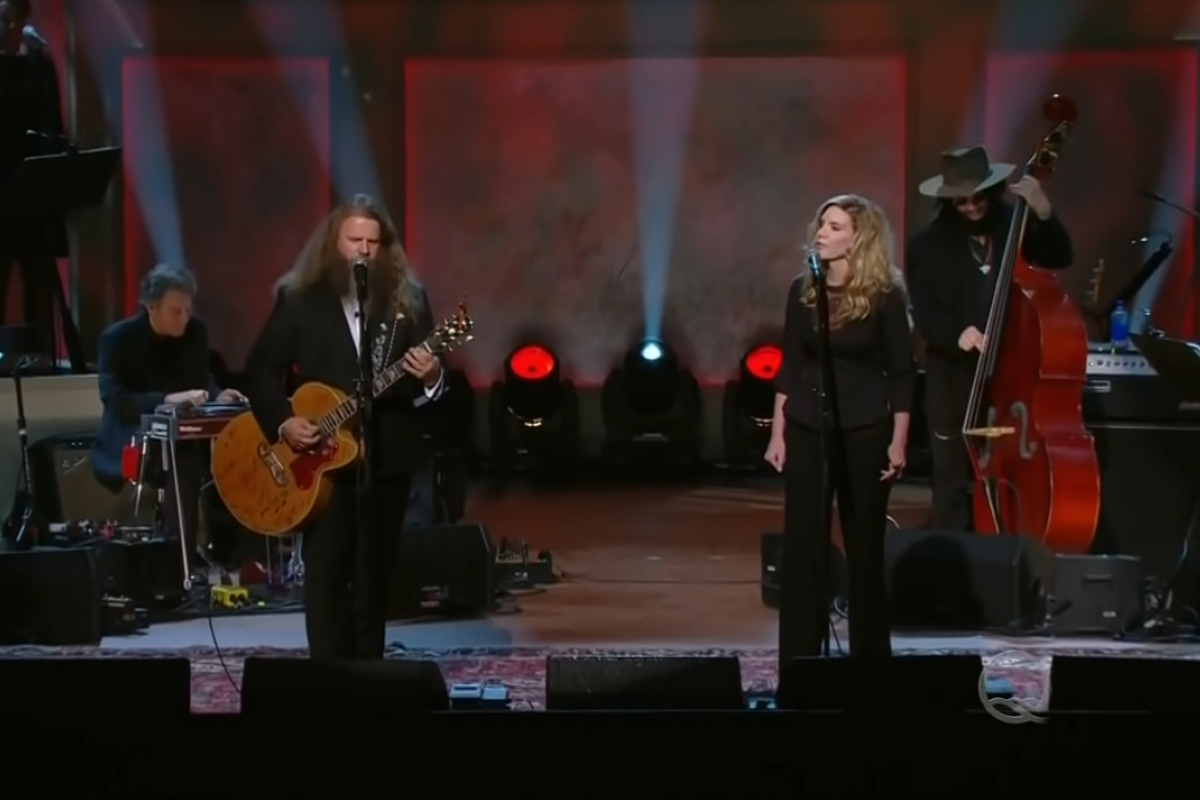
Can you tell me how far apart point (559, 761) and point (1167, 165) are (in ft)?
28.4

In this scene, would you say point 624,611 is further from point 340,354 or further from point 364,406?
point 364,406

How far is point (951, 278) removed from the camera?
20.6 ft

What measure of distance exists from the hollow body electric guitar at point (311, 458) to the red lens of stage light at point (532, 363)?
18.7 feet

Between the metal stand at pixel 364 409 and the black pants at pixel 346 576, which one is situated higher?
the metal stand at pixel 364 409

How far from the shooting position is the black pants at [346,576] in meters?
4.58

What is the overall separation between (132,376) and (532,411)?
4.00m

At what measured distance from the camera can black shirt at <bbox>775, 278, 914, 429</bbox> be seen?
463cm

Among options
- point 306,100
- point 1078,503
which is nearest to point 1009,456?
point 1078,503

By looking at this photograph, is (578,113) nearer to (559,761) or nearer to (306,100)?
(306,100)

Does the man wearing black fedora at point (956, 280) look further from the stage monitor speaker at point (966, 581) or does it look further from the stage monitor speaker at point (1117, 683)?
the stage monitor speaker at point (1117, 683)

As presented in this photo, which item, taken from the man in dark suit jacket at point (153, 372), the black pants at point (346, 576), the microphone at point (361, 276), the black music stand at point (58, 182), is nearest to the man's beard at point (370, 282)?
the microphone at point (361, 276)

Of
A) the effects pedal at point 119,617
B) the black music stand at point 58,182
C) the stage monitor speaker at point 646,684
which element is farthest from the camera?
the black music stand at point 58,182

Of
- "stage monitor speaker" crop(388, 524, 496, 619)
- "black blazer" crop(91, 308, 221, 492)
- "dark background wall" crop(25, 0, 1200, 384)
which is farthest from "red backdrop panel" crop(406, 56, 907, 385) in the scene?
"stage monitor speaker" crop(388, 524, 496, 619)

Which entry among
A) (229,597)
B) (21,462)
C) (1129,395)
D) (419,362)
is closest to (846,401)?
(419,362)
